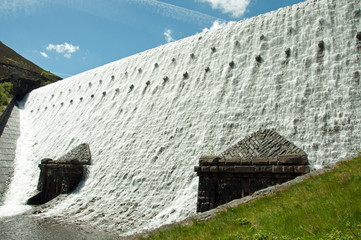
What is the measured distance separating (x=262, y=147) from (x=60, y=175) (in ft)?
34.1

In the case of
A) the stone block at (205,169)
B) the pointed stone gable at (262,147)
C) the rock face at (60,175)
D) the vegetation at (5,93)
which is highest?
the vegetation at (5,93)

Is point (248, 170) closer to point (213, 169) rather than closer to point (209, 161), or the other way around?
point (213, 169)

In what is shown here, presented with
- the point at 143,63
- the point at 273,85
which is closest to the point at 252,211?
the point at 273,85

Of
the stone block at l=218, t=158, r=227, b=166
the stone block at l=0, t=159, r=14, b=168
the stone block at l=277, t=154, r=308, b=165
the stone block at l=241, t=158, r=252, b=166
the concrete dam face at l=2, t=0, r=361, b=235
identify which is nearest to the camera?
the stone block at l=277, t=154, r=308, b=165

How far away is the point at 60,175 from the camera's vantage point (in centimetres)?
1547

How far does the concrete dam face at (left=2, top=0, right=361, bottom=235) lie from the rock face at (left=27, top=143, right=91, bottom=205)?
21.7 inches

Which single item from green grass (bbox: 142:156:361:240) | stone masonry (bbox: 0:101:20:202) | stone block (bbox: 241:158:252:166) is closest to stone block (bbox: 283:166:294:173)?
stone block (bbox: 241:158:252:166)

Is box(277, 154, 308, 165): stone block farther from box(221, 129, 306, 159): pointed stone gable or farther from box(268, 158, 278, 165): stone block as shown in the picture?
box(221, 129, 306, 159): pointed stone gable

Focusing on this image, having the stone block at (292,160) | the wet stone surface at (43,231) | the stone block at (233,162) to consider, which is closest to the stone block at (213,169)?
the stone block at (233,162)

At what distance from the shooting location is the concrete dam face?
10.0m

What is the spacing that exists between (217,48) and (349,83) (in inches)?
285

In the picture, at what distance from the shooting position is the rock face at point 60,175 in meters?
15.0

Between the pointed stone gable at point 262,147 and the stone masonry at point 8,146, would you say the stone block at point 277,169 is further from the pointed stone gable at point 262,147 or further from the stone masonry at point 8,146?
the stone masonry at point 8,146

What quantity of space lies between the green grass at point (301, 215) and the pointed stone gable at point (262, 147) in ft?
7.99
